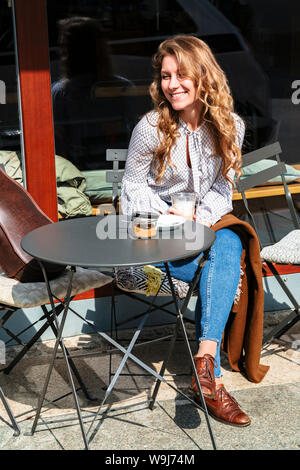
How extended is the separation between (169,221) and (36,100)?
3.95ft

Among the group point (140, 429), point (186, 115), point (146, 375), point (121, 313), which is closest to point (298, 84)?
point (186, 115)

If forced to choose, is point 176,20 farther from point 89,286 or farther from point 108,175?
point 89,286

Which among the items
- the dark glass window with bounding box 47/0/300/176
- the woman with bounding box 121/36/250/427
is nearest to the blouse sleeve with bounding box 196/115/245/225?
the woman with bounding box 121/36/250/427

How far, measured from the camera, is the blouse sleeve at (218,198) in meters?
3.25

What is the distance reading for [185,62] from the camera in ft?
10.2

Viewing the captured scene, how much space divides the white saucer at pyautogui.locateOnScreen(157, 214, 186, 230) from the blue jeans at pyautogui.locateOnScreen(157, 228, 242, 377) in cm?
21

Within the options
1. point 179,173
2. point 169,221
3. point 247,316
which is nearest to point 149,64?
point 179,173

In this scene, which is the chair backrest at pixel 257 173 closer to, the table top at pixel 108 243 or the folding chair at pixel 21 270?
the table top at pixel 108 243

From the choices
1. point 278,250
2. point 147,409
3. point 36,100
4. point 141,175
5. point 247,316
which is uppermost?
point 36,100

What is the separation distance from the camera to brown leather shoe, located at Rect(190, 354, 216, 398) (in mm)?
2764

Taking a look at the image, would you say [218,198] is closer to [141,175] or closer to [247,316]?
[141,175]

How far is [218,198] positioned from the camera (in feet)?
10.9

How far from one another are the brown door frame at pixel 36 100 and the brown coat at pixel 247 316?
3.52 feet

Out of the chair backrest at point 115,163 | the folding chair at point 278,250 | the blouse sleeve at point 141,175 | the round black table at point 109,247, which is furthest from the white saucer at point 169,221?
the chair backrest at point 115,163
